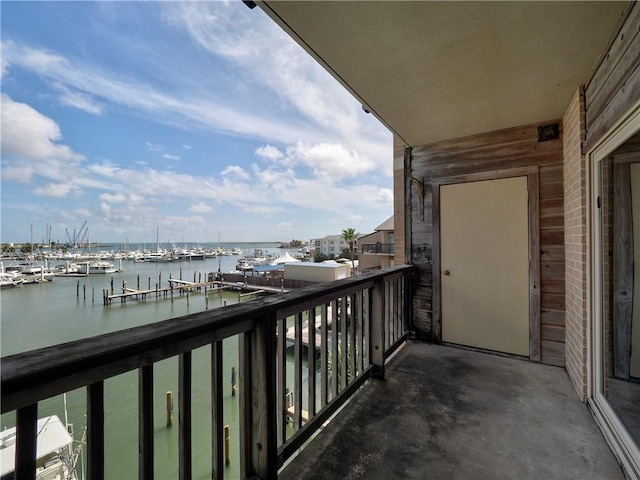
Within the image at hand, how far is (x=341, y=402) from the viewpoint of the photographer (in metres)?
1.94

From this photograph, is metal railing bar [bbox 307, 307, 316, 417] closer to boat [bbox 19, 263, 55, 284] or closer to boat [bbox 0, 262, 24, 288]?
boat [bbox 0, 262, 24, 288]

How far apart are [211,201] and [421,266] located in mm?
43115

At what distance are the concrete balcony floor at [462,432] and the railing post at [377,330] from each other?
13 centimetres

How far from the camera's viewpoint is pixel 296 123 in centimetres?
967

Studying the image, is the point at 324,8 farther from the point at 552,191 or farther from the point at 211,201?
the point at 211,201

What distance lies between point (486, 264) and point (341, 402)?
81.0 inches

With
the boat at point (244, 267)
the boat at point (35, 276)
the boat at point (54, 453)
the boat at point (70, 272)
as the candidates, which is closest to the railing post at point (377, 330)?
the boat at point (54, 453)

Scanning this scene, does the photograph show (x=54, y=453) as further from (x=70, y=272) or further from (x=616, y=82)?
(x=70, y=272)

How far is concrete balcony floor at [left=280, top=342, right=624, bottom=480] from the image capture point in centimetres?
145

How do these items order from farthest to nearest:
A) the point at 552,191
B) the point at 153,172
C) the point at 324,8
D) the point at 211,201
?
the point at 211,201
the point at 153,172
the point at 552,191
the point at 324,8

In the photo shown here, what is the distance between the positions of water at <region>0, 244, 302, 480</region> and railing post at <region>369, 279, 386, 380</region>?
8.98 feet

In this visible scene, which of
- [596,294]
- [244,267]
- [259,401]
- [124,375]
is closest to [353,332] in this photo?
[259,401]

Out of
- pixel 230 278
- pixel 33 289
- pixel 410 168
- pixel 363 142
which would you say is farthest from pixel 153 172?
pixel 410 168

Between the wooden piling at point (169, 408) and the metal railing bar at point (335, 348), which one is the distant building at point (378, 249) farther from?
the metal railing bar at point (335, 348)
